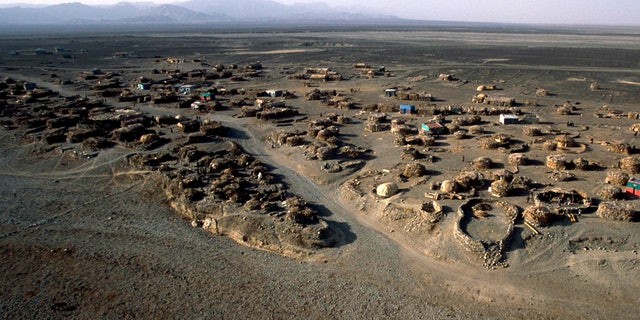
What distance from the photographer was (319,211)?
28.6 meters

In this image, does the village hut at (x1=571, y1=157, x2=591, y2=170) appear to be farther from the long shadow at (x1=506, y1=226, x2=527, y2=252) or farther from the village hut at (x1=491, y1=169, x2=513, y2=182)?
the long shadow at (x1=506, y1=226, x2=527, y2=252)

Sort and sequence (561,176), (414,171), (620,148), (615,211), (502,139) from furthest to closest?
(502,139)
(620,148)
(414,171)
(561,176)
(615,211)

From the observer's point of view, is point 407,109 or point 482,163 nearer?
point 482,163

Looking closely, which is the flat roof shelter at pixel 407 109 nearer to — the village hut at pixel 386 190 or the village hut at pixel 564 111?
the village hut at pixel 564 111

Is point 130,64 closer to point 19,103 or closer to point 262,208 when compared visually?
point 19,103

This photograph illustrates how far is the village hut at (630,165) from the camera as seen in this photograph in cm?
3184

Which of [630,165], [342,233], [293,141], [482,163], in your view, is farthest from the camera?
[293,141]

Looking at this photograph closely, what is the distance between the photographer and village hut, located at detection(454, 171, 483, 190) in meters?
29.6

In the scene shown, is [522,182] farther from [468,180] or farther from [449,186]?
[449,186]

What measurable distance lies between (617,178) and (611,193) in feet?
9.74

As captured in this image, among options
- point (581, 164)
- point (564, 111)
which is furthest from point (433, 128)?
point (564, 111)

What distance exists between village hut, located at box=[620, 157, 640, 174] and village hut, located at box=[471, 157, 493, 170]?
9772 millimetres

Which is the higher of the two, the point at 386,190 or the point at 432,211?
the point at 386,190

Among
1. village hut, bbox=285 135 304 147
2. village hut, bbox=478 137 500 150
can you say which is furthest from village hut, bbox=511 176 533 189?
village hut, bbox=285 135 304 147
